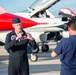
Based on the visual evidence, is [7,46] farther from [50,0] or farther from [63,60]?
[50,0]

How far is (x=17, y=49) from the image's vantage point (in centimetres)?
696

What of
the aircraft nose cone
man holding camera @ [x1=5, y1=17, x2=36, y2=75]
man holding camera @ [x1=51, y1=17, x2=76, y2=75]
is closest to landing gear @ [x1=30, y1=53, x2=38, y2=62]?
the aircraft nose cone

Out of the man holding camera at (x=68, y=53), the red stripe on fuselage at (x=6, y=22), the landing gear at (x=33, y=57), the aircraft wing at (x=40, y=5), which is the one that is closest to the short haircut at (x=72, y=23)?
the man holding camera at (x=68, y=53)

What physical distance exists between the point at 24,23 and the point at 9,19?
78 cm

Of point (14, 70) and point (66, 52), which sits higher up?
point (66, 52)

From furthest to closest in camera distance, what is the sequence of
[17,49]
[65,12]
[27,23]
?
[65,12]
[27,23]
[17,49]

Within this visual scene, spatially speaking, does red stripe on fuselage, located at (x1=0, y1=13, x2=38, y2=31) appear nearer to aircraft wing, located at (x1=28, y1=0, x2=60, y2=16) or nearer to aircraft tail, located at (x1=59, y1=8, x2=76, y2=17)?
aircraft wing, located at (x1=28, y1=0, x2=60, y2=16)

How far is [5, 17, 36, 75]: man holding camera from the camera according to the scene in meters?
6.90

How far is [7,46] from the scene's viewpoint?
692 centimetres

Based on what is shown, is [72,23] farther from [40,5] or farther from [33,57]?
[40,5]

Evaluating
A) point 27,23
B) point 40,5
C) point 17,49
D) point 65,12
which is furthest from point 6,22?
point 17,49

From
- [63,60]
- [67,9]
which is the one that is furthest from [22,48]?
[67,9]

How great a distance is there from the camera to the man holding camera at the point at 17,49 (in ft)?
22.6

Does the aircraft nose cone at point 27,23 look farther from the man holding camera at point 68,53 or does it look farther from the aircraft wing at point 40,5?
the man holding camera at point 68,53
